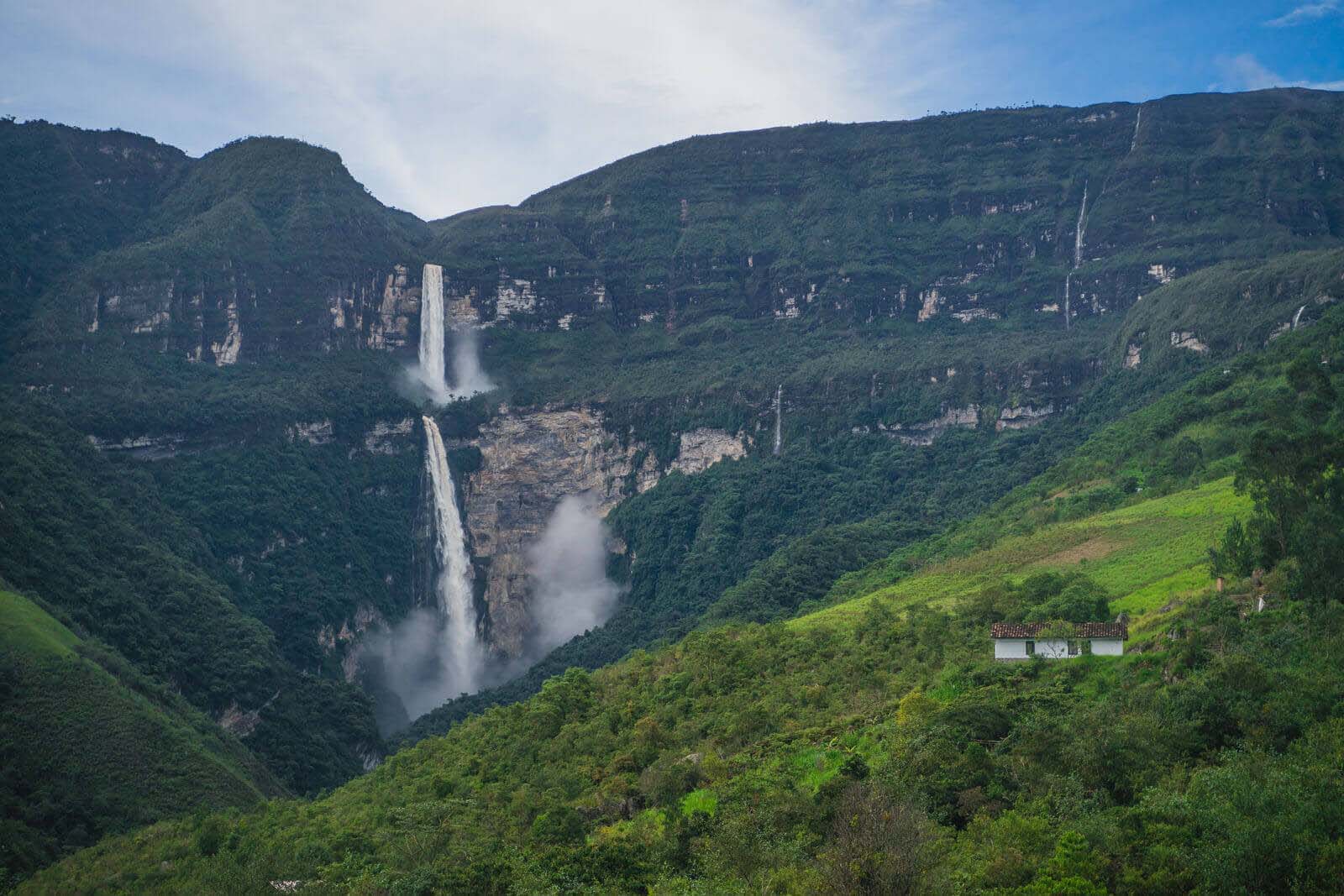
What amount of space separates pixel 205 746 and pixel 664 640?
27.9 metres

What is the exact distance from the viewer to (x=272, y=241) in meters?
146

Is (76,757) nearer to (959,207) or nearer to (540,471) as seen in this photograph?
(540,471)

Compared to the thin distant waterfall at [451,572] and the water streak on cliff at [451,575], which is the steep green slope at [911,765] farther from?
the thin distant waterfall at [451,572]

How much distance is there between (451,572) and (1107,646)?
91.8 metres

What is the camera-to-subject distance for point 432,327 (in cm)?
15088

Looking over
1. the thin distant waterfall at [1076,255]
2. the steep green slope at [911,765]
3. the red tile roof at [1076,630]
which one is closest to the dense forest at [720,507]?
the steep green slope at [911,765]

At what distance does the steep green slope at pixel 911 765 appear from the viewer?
30.3 m

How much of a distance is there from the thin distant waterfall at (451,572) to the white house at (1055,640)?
255 feet

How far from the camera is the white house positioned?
4709 cm

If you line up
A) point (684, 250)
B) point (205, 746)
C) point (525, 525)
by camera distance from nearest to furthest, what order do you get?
1. point (205, 746)
2. point (525, 525)
3. point (684, 250)

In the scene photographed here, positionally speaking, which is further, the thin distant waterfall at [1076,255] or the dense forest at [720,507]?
the thin distant waterfall at [1076,255]

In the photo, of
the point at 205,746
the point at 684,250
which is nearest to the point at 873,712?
the point at 205,746

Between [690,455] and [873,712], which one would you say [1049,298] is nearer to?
[690,455]

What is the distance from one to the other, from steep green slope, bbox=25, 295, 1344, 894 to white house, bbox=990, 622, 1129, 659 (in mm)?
1173
